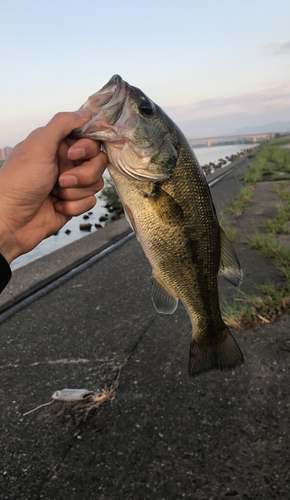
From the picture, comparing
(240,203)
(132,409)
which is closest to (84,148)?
(132,409)

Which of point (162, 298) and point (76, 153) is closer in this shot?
point (76, 153)

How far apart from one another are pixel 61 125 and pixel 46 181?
39cm

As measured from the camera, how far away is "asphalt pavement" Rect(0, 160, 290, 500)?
2.39 metres

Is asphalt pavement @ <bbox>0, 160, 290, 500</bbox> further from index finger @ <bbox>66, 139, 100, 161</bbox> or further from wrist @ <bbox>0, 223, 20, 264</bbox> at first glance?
index finger @ <bbox>66, 139, 100, 161</bbox>

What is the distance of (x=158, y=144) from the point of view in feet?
5.97

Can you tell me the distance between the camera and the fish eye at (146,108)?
5.94 ft

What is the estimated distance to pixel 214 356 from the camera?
217 centimetres

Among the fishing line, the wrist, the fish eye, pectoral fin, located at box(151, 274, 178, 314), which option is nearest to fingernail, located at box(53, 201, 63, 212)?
the wrist

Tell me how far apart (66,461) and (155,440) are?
595 mm

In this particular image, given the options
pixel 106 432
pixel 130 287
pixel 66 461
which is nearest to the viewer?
pixel 66 461

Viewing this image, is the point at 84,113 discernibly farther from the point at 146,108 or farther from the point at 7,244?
the point at 7,244

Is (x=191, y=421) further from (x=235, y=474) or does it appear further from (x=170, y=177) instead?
(x=170, y=177)

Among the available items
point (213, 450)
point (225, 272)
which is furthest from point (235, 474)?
point (225, 272)

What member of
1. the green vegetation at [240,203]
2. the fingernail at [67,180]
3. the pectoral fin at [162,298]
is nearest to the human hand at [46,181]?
the fingernail at [67,180]
